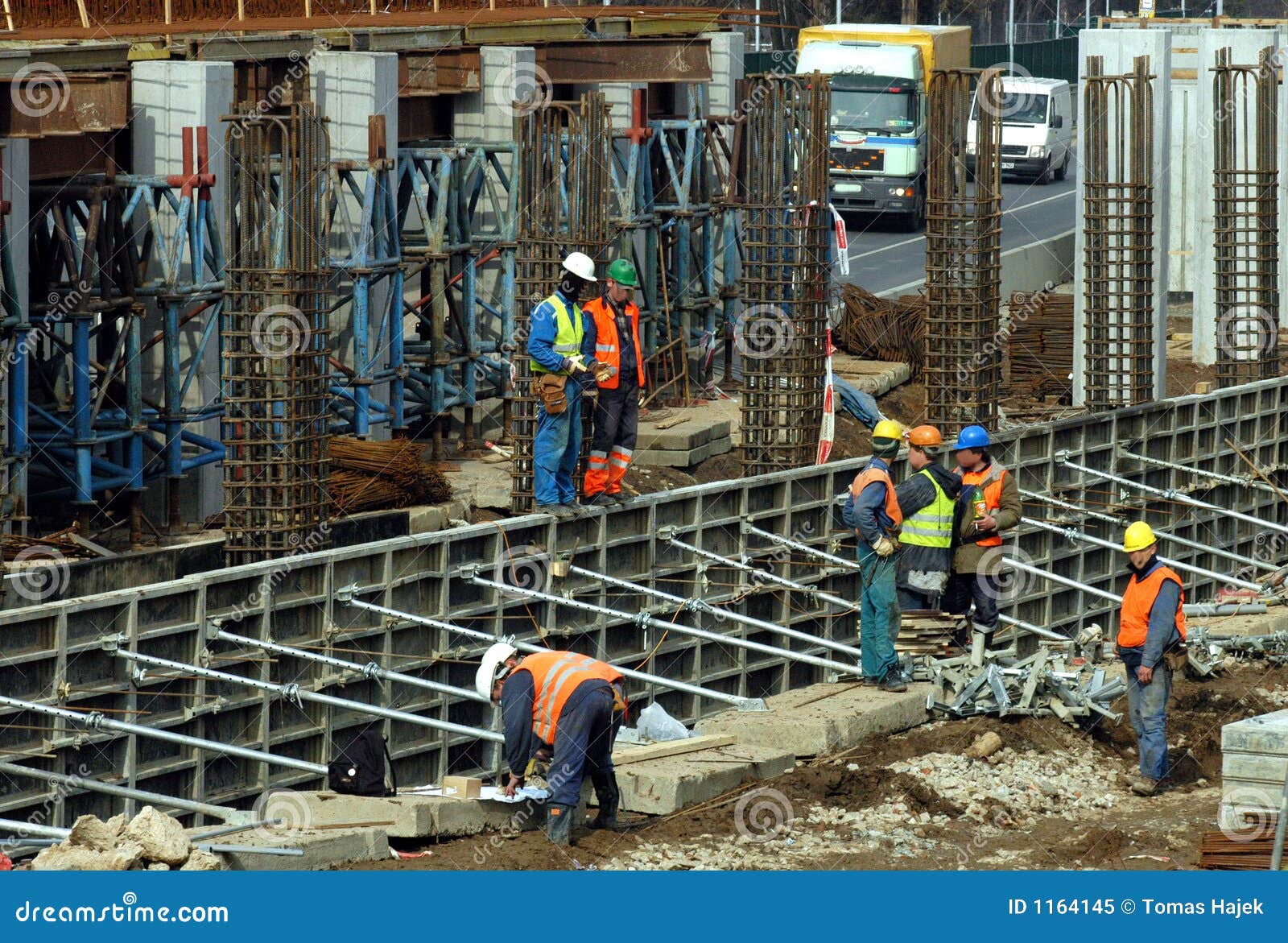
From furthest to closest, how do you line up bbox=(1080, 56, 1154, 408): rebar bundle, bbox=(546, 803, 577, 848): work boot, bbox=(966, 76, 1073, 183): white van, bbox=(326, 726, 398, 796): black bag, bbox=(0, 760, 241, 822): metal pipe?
bbox=(966, 76, 1073, 183): white van
bbox=(1080, 56, 1154, 408): rebar bundle
bbox=(326, 726, 398, 796): black bag
bbox=(0, 760, 241, 822): metal pipe
bbox=(546, 803, 577, 848): work boot

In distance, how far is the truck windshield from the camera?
44.8 m

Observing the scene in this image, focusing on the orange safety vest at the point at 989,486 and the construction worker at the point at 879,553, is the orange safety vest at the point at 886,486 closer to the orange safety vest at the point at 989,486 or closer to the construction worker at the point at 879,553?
the construction worker at the point at 879,553

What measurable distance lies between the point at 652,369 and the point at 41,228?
9.29m

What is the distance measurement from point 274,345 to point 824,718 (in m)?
5.58

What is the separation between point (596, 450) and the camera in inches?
724

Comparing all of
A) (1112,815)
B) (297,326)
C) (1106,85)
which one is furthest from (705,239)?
(1112,815)

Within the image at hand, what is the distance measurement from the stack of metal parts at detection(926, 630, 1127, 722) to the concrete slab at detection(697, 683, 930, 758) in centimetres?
19

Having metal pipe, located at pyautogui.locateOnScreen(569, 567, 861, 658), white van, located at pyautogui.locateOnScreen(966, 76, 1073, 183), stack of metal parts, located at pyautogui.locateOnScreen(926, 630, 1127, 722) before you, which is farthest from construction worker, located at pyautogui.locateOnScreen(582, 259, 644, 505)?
white van, located at pyautogui.locateOnScreen(966, 76, 1073, 183)

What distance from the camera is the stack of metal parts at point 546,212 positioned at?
19812mm

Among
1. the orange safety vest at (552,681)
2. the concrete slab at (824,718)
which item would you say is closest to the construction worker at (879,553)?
the concrete slab at (824,718)

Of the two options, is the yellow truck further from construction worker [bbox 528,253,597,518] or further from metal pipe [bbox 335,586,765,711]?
metal pipe [bbox 335,586,765,711]

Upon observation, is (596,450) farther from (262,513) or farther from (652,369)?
(652,369)

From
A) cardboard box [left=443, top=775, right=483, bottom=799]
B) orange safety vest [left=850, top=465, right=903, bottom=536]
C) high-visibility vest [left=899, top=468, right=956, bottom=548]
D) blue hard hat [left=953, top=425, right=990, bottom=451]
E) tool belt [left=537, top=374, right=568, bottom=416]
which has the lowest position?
cardboard box [left=443, top=775, right=483, bottom=799]

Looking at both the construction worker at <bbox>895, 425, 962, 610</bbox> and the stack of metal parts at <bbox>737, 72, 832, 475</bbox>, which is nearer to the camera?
the construction worker at <bbox>895, 425, 962, 610</bbox>
